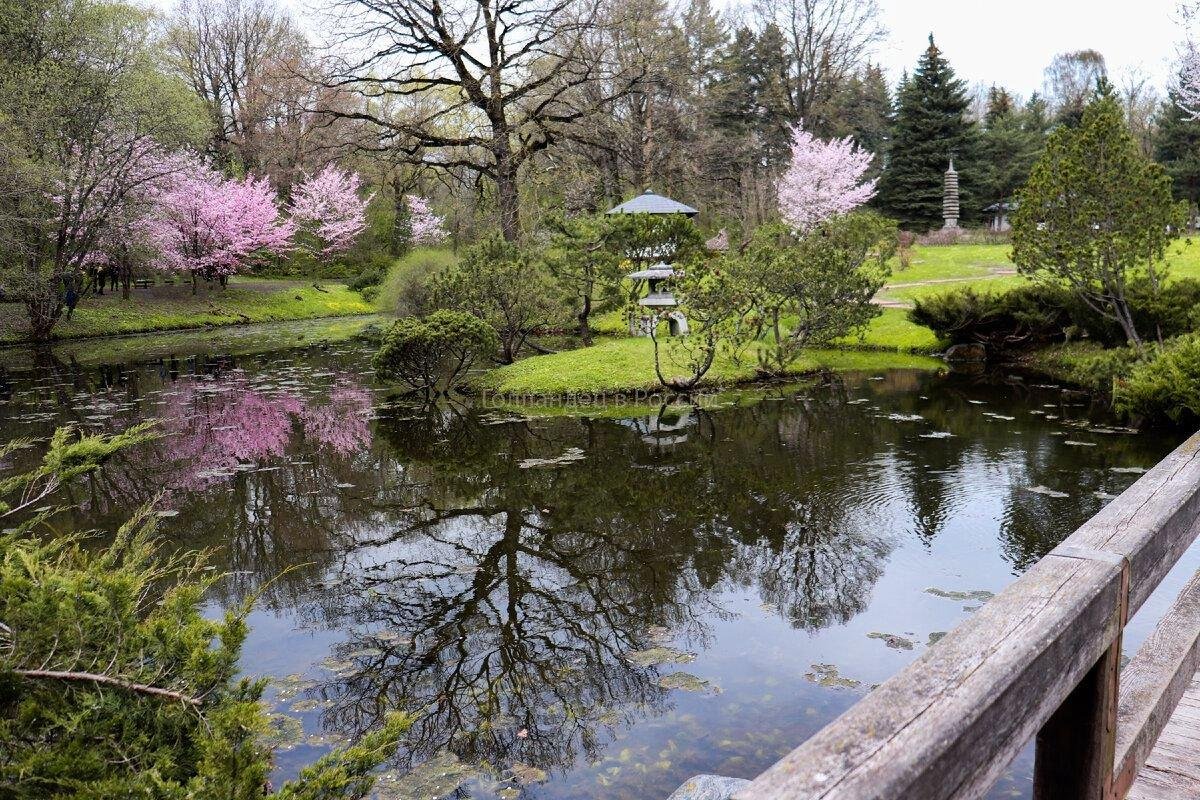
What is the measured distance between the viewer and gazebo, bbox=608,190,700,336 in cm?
1350

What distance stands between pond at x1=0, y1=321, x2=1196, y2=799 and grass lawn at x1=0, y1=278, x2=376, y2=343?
1413 centimetres

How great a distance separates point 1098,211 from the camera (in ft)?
40.1

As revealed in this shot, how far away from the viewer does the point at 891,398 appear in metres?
12.7

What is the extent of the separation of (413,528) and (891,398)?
834cm

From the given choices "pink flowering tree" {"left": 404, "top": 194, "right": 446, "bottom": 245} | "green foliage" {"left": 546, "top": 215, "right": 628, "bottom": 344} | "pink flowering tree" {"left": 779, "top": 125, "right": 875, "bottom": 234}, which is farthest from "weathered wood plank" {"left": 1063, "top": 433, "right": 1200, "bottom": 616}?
"pink flowering tree" {"left": 404, "top": 194, "right": 446, "bottom": 245}

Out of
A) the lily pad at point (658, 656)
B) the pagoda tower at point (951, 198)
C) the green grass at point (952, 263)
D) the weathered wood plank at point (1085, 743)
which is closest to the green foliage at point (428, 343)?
the lily pad at point (658, 656)

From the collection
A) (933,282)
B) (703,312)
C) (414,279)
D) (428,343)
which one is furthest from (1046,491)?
(933,282)

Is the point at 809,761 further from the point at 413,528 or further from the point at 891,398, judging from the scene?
the point at 891,398

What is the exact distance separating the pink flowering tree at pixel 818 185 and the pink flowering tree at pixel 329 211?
17559 millimetres

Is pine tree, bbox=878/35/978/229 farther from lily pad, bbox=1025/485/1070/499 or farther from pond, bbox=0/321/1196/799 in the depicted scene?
lily pad, bbox=1025/485/1070/499

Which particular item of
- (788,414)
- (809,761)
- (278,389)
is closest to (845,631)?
(809,761)

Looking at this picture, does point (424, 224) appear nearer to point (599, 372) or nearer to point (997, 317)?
point (599, 372)

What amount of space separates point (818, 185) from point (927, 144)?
6966 mm

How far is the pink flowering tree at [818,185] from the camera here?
30.9 metres
